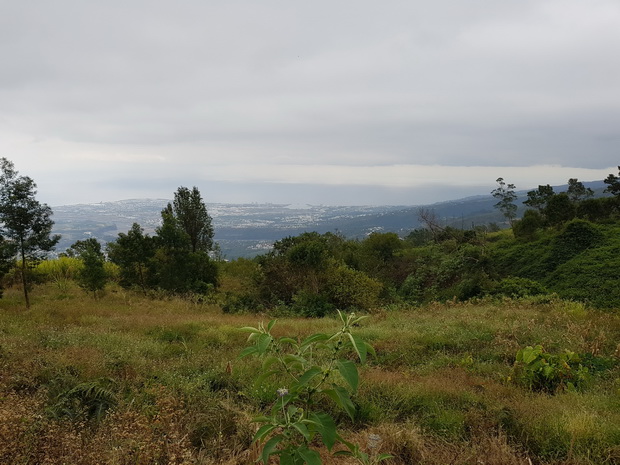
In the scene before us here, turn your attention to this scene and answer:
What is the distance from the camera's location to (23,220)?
11.8 metres

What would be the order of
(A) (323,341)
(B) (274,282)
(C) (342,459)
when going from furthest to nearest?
(B) (274,282), (C) (342,459), (A) (323,341)

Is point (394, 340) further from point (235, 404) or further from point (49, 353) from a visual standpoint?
point (49, 353)

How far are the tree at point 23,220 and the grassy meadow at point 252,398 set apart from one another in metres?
4.79

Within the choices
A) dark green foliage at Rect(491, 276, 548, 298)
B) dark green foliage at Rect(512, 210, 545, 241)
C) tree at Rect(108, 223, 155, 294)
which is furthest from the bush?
dark green foliage at Rect(512, 210, 545, 241)

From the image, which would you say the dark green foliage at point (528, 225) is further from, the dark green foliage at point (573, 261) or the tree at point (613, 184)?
the tree at point (613, 184)

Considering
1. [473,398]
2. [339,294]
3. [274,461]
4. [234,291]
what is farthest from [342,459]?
[234,291]

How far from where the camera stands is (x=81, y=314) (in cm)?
1066

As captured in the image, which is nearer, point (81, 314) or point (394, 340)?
point (394, 340)

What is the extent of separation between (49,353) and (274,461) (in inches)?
186

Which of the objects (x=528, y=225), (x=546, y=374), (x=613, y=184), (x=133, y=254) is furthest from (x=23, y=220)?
(x=613, y=184)

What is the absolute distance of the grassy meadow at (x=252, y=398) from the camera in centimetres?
322

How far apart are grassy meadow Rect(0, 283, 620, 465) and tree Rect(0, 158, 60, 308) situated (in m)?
4.79

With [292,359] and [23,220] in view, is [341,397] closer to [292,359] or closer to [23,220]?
[292,359]

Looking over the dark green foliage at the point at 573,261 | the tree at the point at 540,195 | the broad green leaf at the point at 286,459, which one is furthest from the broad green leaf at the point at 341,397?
the tree at the point at 540,195
